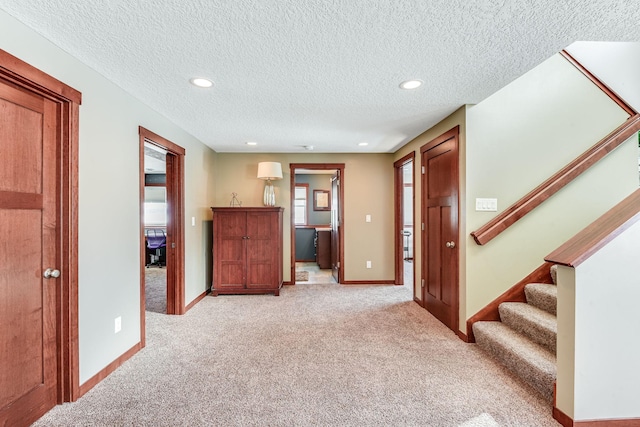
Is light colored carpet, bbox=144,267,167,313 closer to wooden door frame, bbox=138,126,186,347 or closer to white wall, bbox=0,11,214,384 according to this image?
wooden door frame, bbox=138,126,186,347

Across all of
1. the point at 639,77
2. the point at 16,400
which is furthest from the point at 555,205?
the point at 16,400

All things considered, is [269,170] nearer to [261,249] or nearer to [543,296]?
[261,249]

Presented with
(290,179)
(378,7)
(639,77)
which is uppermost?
(639,77)

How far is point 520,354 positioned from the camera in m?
2.17

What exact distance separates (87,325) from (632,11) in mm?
3569

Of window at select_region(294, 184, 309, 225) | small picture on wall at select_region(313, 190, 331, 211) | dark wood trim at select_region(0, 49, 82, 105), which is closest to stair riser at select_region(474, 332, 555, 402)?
dark wood trim at select_region(0, 49, 82, 105)

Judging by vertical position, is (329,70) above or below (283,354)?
above

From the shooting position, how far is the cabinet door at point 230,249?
4379 mm

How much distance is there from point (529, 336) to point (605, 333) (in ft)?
2.71

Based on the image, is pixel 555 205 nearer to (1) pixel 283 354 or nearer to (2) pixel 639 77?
(2) pixel 639 77

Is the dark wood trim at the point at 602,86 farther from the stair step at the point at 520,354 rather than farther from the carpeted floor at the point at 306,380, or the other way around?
the carpeted floor at the point at 306,380

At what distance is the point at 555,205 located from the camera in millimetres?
2795

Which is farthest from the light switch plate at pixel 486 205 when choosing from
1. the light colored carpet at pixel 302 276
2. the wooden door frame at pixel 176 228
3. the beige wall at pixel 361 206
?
the light colored carpet at pixel 302 276

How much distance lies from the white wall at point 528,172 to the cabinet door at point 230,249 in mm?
2901
